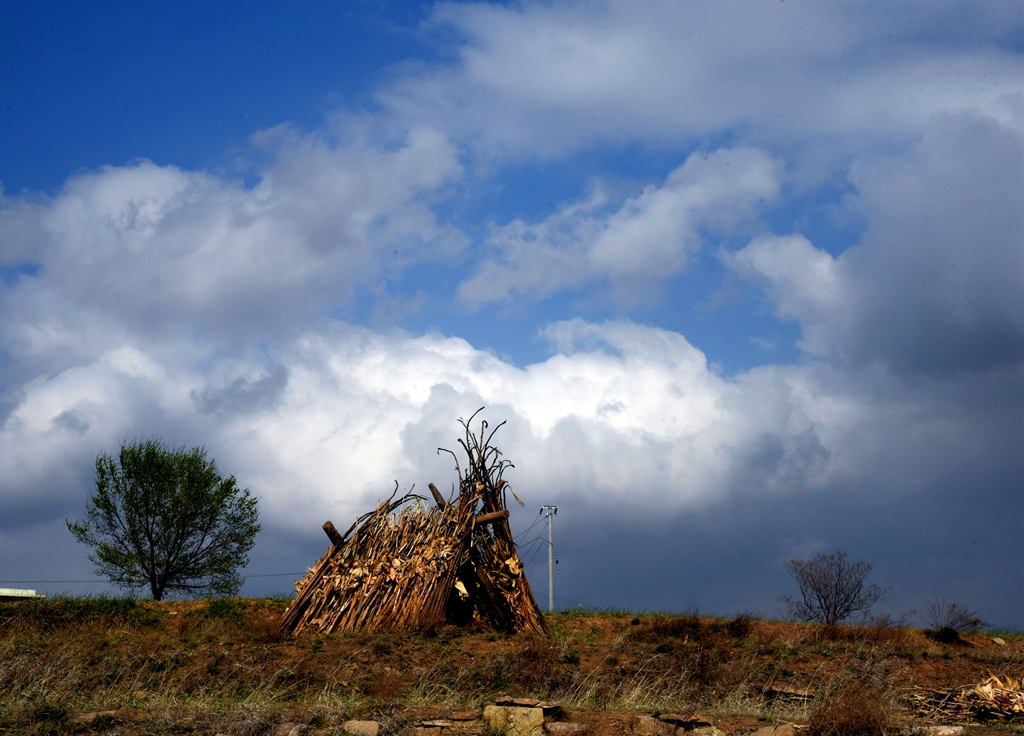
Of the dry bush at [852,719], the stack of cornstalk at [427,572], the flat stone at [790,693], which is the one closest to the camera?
the dry bush at [852,719]

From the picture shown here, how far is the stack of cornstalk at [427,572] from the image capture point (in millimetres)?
13398

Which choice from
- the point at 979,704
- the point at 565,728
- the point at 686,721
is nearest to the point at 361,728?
the point at 565,728

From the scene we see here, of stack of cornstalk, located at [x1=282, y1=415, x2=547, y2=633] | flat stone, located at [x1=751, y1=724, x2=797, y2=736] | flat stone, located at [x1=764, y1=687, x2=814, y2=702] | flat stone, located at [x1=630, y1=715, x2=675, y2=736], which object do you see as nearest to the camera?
flat stone, located at [x1=751, y1=724, x2=797, y2=736]

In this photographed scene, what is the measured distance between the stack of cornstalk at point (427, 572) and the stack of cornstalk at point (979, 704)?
18.9ft

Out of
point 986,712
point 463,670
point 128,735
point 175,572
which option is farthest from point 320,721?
point 175,572

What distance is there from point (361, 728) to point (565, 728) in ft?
6.26

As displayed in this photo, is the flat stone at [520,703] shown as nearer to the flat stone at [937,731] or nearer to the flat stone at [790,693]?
the flat stone at [937,731]

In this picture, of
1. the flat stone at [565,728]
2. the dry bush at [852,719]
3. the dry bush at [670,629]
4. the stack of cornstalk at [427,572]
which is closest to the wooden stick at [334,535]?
the stack of cornstalk at [427,572]

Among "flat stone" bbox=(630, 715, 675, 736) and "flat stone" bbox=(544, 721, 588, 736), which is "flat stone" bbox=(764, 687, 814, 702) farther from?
"flat stone" bbox=(544, 721, 588, 736)

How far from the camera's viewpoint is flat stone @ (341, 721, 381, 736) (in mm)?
8336

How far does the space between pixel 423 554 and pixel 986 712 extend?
758 centimetres

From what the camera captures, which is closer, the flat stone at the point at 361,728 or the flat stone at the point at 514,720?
the flat stone at the point at 361,728

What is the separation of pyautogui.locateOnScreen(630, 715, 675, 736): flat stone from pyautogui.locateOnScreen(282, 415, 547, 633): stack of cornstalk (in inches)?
198

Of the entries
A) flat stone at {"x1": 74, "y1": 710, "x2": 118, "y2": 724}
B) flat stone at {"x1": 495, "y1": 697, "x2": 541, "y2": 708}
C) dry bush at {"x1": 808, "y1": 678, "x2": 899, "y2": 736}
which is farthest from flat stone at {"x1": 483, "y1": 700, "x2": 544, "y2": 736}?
flat stone at {"x1": 74, "y1": 710, "x2": 118, "y2": 724}
